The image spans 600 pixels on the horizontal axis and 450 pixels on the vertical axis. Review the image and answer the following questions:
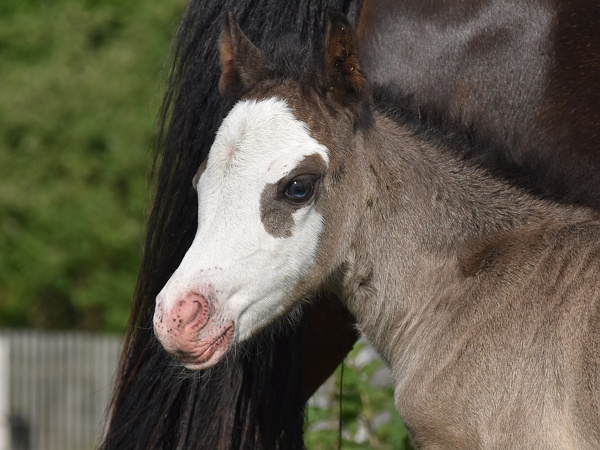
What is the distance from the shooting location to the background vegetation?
47.4 feet

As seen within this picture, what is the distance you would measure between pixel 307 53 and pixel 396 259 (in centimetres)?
83

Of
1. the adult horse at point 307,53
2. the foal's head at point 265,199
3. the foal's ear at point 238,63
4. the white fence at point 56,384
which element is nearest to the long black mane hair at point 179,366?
the adult horse at point 307,53

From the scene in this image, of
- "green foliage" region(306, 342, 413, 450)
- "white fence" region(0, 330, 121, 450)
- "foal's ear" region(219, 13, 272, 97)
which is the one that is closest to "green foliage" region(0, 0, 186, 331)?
"white fence" region(0, 330, 121, 450)

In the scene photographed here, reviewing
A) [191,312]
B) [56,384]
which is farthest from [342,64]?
[56,384]

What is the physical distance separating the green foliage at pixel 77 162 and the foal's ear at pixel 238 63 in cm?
1046

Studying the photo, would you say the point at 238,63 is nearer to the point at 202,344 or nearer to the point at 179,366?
the point at 202,344

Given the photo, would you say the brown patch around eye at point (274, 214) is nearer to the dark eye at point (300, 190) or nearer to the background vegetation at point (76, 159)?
the dark eye at point (300, 190)

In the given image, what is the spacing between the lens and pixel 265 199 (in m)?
3.45

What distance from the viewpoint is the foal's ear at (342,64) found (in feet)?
11.5

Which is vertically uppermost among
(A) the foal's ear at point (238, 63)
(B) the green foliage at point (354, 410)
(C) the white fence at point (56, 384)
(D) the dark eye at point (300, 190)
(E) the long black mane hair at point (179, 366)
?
(A) the foal's ear at point (238, 63)

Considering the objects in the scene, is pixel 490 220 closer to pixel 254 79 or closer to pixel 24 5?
pixel 254 79

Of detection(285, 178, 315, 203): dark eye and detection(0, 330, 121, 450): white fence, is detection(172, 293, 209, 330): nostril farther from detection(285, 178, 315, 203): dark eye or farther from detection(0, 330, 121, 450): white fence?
detection(0, 330, 121, 450): white fence

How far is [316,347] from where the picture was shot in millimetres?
4242

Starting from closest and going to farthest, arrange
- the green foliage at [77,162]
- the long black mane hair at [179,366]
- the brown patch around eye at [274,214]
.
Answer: the brown patch around eye at [274,214] < the long black mane hair at [179,366] < the green foliage at [77,162]
